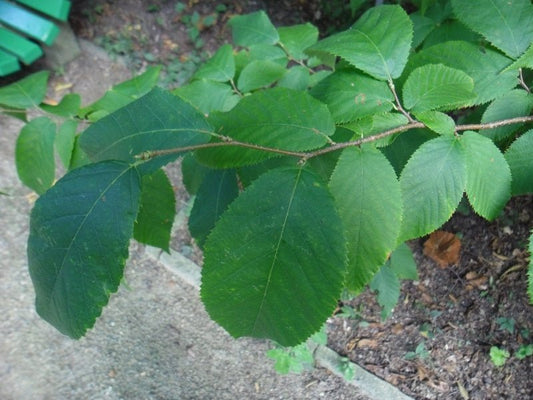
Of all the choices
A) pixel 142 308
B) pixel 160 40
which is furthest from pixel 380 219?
pixel 160 40

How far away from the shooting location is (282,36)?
1.63 metres

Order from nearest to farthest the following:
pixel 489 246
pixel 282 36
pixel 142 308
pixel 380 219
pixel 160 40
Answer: pixel 380 219 < pixel 282 36 < pixel 489 246 < pixel 142 308 < pixel 160 40

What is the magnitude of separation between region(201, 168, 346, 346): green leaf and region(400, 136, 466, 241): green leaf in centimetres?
26

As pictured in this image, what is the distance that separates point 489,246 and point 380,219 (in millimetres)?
1926

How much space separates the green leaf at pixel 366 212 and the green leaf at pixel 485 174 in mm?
213

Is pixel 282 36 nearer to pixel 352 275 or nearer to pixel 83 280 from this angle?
pixel 352 275

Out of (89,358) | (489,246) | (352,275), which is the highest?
(352,275)

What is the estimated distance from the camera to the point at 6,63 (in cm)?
330

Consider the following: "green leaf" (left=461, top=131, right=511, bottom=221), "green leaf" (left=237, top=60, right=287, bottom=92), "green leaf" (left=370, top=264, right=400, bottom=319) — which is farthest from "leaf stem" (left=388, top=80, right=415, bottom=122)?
"green leaf" (left=370, top=264, right=400, bottom=319)

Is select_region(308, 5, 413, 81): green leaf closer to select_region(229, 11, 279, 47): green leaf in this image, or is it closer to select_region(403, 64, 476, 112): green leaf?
select_region(403, 64, 476, 112): green leaf

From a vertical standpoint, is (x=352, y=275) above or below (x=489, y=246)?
above

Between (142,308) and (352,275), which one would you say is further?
(142,308)

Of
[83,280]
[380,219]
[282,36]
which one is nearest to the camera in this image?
[83,280]

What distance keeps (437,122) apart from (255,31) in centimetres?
92
